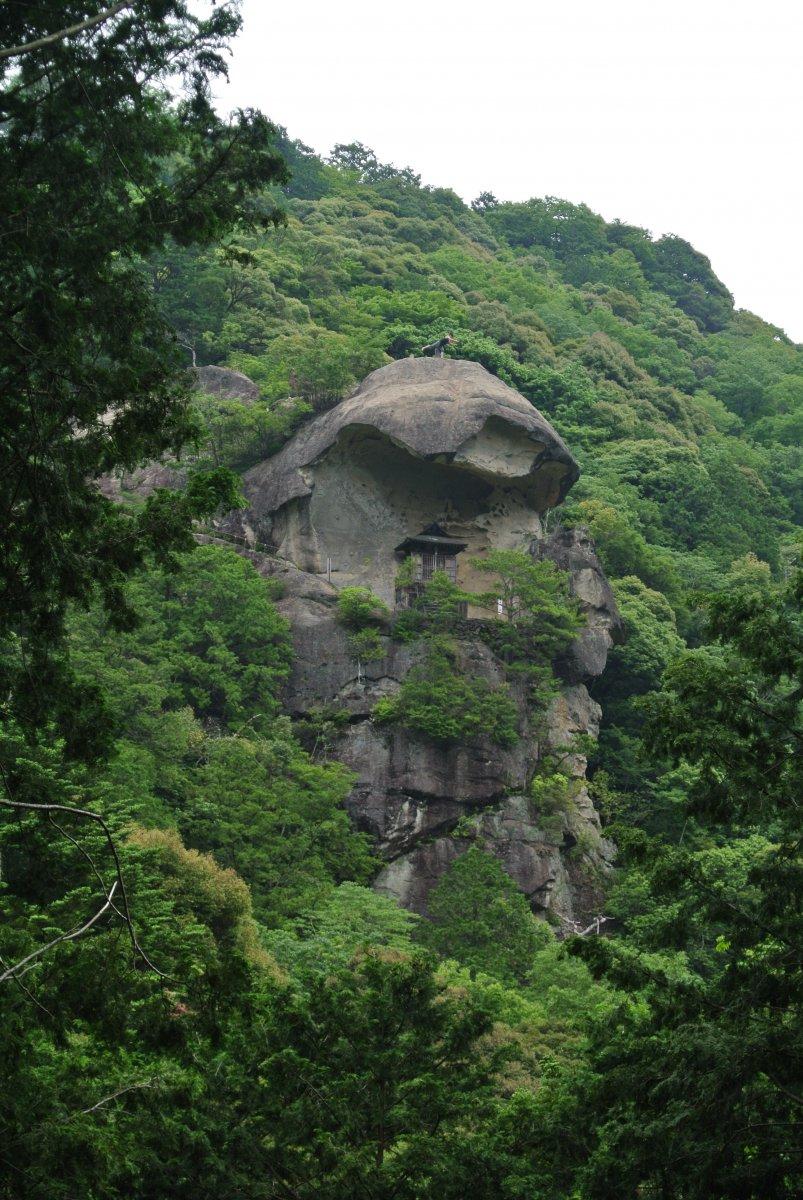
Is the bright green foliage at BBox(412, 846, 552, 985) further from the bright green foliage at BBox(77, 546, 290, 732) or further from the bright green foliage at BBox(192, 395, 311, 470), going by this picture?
the bright green foliage at BBox(192, 395, 311, 470)

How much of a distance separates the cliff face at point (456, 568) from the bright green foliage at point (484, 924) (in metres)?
4.04

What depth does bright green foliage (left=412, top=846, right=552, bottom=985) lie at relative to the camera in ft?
82.4

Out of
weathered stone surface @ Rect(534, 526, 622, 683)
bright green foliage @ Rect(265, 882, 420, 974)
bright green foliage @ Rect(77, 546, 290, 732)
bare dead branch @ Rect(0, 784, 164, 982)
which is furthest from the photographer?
weathered stone surface @ Rect(534, 526, 622, 683)

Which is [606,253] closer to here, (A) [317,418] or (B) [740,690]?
(A) [317,418]

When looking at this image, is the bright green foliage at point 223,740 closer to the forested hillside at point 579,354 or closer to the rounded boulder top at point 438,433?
the rounded boulder top at point 438,433

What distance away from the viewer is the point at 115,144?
415 inches

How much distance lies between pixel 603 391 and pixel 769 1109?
52200mm

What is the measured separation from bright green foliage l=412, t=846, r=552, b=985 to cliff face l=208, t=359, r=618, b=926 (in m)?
4.04

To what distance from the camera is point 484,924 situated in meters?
25.7

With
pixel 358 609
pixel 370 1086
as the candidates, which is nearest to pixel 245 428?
pixel 358 609

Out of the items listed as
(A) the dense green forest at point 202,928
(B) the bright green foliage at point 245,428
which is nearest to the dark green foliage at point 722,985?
(A) the dense green forest at point 202,928

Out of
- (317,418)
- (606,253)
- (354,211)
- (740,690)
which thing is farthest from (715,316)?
(740,690)

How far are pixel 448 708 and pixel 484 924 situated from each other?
7283 millimetres

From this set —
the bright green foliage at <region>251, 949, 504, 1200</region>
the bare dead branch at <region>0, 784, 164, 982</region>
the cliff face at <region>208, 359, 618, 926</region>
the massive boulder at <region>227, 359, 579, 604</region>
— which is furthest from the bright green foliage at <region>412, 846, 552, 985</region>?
the bare dead branch at <region>0, 784, 164, 982</region>
